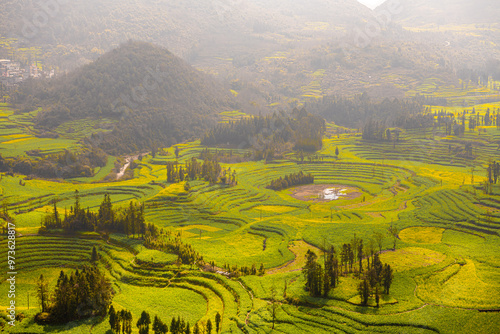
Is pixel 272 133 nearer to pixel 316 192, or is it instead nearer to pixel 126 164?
pixel 126 164

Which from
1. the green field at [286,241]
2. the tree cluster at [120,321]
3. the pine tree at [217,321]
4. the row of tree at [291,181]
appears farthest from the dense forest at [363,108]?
the tree cluster at [120,321]

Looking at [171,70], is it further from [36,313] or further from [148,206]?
[36,313]

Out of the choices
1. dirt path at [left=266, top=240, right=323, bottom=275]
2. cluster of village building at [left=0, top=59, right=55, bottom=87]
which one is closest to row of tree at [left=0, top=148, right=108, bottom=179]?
dirt path at [left=266, top=240, right=323, bottom=275]

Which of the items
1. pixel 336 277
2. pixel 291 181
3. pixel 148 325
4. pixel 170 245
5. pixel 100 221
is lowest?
pixel 148 325

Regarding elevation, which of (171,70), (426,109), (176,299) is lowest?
(176,299)

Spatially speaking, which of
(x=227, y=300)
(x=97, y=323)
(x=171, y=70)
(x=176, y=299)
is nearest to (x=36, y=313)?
(x=97, y=323)

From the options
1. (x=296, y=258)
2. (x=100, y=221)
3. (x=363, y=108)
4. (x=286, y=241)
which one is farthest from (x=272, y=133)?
(x=296, y=258)
